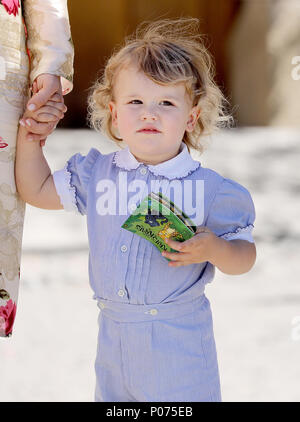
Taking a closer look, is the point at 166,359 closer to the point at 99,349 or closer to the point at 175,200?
the point at 99,349

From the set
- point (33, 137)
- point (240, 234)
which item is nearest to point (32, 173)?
point (33, 137)

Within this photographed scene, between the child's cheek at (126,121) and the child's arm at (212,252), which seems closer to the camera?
the child's arm at (212,252)

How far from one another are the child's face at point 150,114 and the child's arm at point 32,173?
0.21m

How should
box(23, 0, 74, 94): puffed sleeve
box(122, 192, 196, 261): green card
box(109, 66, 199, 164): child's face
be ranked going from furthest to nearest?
box(23, 0, 74, 94): puffed sleeve
box(109, 66, 199, 164): child's face
box(122, 192, 196, 261): green card

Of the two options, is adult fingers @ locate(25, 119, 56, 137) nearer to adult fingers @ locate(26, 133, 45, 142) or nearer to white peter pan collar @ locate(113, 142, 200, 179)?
adult fingers @ locate(26, 133, 45, 142)

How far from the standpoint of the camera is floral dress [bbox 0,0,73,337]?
1951 millimetres

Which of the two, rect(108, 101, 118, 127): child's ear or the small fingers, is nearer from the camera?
the small fingers

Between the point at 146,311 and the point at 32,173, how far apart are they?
1.59 feet

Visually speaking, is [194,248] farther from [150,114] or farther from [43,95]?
[43,95]

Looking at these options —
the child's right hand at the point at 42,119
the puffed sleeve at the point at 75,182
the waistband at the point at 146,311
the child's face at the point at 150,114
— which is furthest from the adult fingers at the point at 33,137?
the waistband at the point at 146,311

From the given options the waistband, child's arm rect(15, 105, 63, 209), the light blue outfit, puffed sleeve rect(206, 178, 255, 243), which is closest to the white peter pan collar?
the light blue outfit

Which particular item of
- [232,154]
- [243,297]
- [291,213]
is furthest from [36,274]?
[232,154]

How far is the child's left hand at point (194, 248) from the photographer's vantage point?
181 cm

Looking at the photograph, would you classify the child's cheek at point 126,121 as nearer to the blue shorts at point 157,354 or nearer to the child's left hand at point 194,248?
the child's left hand at point 194,248
